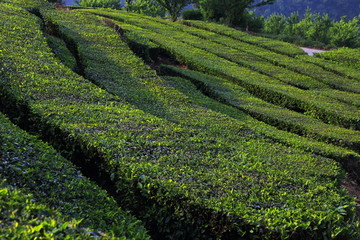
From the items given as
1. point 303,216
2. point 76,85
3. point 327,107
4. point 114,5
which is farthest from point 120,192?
point 114,5

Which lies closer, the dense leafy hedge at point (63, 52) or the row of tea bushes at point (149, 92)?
the row of tea bushes at point (149, 92)

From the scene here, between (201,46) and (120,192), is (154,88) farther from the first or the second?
(201,46)

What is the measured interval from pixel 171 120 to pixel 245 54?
14.4 meters

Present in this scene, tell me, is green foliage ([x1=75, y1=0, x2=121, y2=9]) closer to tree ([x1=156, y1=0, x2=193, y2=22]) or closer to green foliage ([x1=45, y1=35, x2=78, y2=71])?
tree ([x1=156, y1=0, x2=193, y2=22])

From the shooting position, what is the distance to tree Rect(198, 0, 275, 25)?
1448 inches

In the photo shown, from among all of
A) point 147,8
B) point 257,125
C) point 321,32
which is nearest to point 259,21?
point 321,32

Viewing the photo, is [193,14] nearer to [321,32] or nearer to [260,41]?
[321,32]

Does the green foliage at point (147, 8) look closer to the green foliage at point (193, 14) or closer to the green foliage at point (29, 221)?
the green foliage at point (193, 14)

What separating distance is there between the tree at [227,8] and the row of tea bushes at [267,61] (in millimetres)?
11583

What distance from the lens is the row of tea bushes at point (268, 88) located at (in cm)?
1378

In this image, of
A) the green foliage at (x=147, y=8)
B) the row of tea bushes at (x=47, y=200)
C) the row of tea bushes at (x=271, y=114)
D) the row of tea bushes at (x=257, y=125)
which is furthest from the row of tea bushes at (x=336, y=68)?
the green foliage at (x=147, y=8)

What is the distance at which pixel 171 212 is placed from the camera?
564 centimetres

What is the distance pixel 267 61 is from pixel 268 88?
23.1ft

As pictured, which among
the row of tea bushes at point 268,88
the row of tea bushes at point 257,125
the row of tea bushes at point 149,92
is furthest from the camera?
the row of tea bushes at point 268,88
